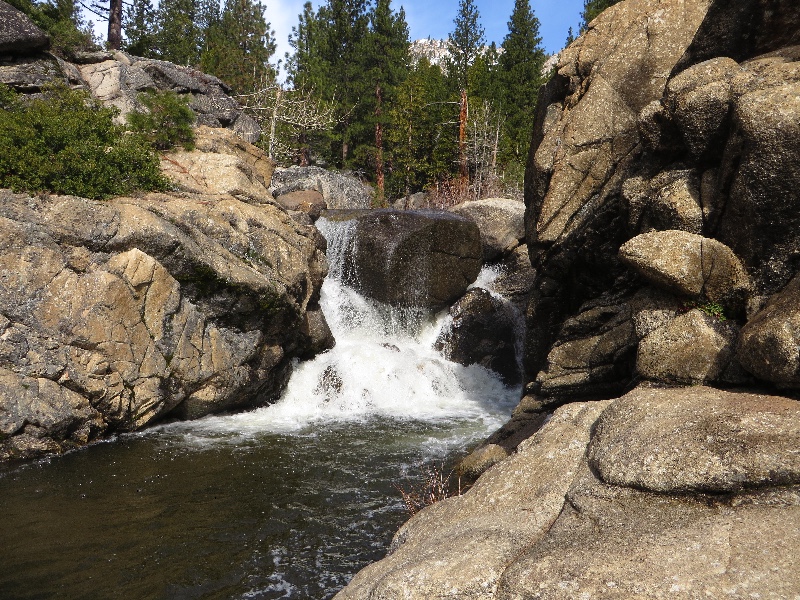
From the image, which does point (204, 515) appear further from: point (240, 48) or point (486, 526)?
point (240, 48)

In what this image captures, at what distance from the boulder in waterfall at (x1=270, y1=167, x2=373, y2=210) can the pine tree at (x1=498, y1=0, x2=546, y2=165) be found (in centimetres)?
1364

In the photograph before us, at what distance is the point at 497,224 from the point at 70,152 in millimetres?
17330

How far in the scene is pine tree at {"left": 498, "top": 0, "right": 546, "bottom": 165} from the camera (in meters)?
45.9

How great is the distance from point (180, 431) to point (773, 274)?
12.2 m

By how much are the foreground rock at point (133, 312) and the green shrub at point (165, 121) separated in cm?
436

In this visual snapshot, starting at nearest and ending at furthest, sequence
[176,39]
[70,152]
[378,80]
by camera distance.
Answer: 1. [70,152]
2. [176,39]
3. [378,80]

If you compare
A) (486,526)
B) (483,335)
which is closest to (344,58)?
(483,335)

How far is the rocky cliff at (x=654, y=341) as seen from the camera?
484 cm

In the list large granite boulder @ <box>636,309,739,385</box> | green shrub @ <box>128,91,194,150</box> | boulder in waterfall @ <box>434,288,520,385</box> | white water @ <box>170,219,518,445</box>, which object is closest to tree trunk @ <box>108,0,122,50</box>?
green shrub @ <box>128,91,194,150</box>

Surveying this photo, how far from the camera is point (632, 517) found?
17.5 ft

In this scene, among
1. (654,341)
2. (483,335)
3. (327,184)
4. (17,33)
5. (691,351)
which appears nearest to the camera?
(691,351)

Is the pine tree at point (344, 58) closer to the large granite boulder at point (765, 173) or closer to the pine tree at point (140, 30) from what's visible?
the pine tree at point (140, 30)

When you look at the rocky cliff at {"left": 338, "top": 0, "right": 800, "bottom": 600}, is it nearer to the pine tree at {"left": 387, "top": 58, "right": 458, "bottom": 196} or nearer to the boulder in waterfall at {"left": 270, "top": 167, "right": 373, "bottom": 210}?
the boulder in waterfall at {"left": 270, "top": 167, "right": 373, "bottom": 210}

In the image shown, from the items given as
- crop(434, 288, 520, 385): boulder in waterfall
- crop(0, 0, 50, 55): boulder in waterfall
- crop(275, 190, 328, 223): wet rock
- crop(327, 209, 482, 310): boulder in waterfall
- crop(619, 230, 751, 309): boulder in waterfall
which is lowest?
crop(434, 288, 520, 385): boulder in waterfall
